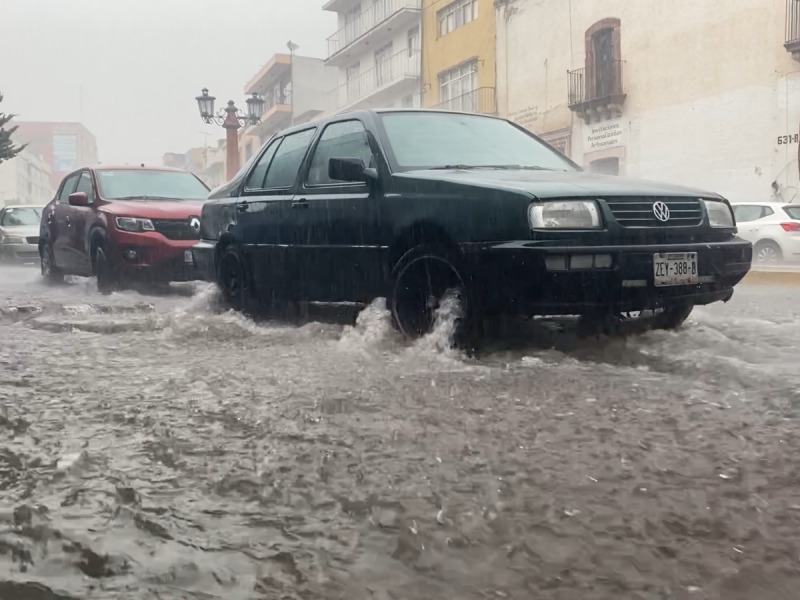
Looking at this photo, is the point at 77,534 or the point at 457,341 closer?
the point at 77,534

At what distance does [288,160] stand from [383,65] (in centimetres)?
2931

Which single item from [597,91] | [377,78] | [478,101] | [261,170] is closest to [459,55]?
[478,101]

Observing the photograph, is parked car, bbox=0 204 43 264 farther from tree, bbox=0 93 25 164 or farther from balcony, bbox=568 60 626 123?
balcony, bbox=568 60 626 123

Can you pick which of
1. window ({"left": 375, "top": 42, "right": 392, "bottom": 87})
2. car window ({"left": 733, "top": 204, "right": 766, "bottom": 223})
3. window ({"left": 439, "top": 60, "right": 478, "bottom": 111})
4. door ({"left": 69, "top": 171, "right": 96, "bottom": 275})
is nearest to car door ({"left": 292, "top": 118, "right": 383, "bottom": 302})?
door ({"left": 69, "top": 171, "right": 96, "bottom": 275})

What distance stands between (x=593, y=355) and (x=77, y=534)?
10.2 feet

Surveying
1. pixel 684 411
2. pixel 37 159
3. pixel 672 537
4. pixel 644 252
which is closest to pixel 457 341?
pixel 644 252

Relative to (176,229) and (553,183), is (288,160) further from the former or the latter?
(176,229)

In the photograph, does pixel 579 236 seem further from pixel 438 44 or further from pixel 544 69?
pixel 438 44

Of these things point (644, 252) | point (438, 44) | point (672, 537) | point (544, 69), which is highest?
point (438, 44)

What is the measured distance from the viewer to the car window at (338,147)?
5426mm

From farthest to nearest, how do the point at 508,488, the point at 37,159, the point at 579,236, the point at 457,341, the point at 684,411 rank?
the point at 37,159 → the point at 457,341 → the point at 579,236 → the point at 684,411 → the point at 508,488

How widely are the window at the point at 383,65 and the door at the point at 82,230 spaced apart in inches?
933

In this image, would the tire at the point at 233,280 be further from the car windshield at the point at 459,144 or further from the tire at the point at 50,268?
the tire at the point at 50,268

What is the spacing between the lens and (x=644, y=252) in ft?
14.4
